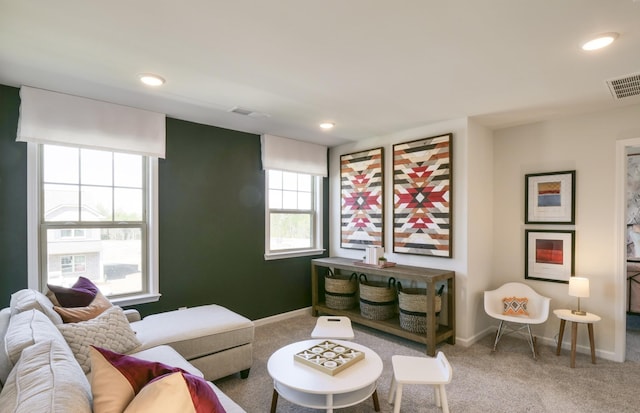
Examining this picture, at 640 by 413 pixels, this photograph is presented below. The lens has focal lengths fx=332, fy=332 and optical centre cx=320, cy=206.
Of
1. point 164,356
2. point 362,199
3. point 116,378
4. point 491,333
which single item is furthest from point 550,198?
point 116,378

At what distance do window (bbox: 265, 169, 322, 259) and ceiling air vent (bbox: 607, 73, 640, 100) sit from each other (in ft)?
10.8

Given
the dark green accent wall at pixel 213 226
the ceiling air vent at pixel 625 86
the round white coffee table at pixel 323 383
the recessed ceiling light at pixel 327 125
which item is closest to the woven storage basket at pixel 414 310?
the round white coffee table at pixel 323 383

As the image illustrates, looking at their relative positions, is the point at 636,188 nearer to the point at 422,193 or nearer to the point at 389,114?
the point at 422,193

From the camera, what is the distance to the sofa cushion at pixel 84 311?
Answer: 2078mm

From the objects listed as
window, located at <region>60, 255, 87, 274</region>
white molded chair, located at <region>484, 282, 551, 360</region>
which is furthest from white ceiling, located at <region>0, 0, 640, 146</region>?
white molded chair, located at <region>484, 282, 551, 360</region>

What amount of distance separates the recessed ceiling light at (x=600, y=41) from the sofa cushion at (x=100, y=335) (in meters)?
3.26

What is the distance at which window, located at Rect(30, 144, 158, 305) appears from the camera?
280cm

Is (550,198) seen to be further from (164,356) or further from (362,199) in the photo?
(164,356)

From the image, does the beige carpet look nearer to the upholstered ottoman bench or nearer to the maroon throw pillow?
the upholstered ottoman bench

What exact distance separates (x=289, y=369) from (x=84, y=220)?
7.46 ft

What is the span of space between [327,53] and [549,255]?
10.3 ft

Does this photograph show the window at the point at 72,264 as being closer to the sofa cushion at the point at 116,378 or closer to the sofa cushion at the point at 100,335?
the sofa cushion at the point at 100,335

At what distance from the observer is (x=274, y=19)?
1.73 meters

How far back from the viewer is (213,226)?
3768 mm
